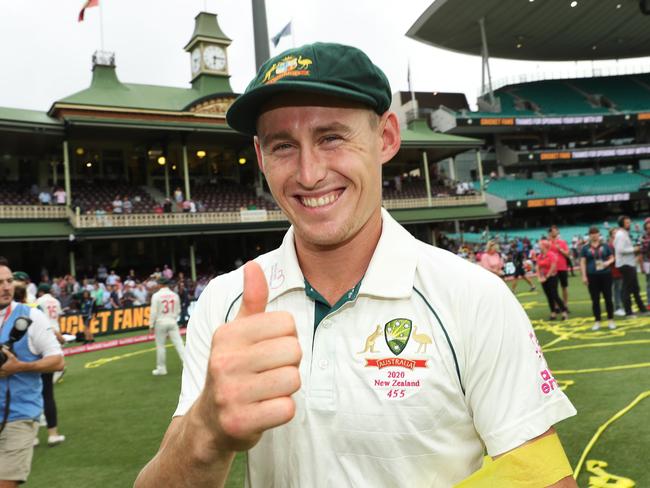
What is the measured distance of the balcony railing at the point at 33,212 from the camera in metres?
21.9

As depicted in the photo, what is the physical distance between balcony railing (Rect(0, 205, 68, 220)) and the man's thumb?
2465cm

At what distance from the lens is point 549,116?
4662 centimetres

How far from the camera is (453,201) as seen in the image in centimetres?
3425

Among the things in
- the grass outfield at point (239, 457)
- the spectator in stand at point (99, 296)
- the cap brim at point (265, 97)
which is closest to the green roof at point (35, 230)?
the spectator in stand at point (99, 296)

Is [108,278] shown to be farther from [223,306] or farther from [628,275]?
[223,306]

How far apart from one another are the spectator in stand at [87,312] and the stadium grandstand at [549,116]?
32520mm

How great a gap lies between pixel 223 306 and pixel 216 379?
774 millimetres

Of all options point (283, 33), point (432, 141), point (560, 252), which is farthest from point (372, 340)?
point (432, 141)

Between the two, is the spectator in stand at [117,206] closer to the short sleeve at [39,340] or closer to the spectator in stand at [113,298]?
the spectator in stand at [113,298]

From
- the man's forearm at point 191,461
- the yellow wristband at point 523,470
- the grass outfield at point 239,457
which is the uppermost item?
the man's forearm at point 191,461

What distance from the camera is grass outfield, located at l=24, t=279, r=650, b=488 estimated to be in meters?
4.73

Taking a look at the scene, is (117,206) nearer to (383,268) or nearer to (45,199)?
(45,199)

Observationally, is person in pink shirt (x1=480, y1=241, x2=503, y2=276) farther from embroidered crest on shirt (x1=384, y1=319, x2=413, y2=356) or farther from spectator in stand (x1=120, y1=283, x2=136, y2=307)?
spectator in stand (x1=120, y1=283, x2=136, y2=307)

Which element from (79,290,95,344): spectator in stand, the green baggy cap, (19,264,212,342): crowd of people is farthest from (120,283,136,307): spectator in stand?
the green baggy cap
